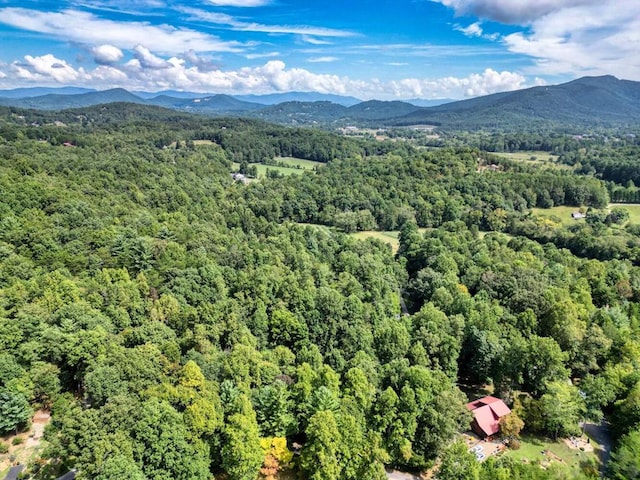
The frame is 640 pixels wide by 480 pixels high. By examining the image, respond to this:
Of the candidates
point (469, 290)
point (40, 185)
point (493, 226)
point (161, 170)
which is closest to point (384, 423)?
point (469, 290)

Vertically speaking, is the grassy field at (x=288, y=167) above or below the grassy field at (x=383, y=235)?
above

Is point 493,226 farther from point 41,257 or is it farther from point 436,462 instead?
point 41,257

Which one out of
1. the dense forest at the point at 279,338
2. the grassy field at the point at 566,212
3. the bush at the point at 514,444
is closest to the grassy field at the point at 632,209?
the grassy field at the point at 566,212

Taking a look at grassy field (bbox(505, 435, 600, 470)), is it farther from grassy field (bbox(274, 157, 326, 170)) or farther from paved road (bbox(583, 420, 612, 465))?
grassy field (bbox(274, 157, 326, 170))

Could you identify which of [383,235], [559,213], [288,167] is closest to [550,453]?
[383,235]

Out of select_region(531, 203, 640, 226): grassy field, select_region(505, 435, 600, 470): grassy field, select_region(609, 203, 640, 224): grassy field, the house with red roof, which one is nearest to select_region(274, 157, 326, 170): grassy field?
select_region(531, 203, 640, 226): grassy field

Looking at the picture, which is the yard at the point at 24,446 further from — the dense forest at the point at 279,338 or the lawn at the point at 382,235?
the lawn at the point at 382,235
